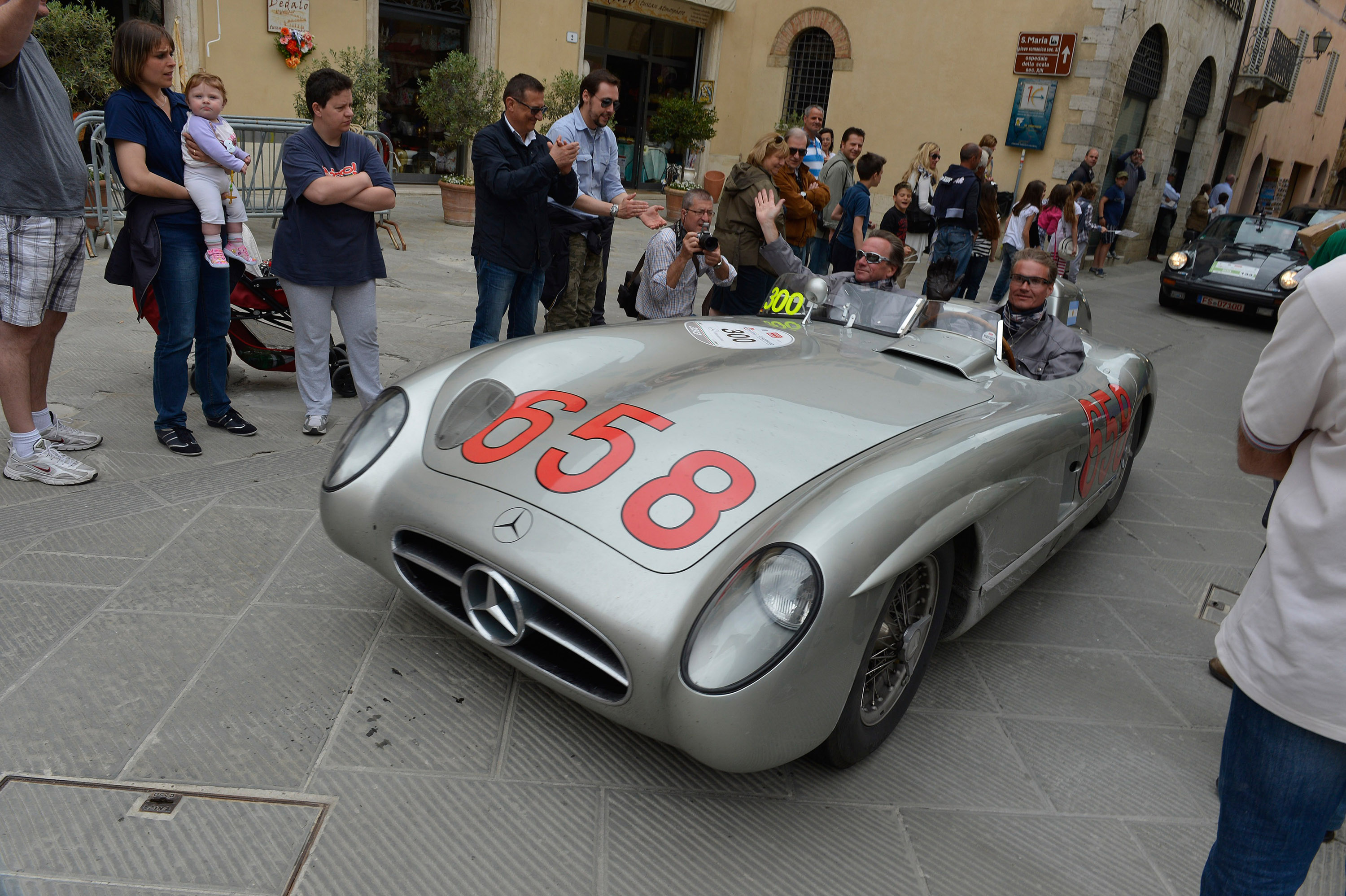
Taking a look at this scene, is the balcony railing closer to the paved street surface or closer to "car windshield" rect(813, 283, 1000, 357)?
"car windshield" rect(813, 283, 1000, 357)

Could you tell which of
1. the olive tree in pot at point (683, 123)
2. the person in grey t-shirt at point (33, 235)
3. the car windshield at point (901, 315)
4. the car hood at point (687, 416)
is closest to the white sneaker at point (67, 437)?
the person in grey t-shirt at point (33, 235)

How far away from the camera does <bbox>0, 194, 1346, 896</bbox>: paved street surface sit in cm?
191

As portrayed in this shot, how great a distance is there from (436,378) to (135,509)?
138 cm

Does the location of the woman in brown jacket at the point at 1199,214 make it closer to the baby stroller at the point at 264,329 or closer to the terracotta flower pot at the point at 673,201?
the terracotta flower pot at the point at 673,201

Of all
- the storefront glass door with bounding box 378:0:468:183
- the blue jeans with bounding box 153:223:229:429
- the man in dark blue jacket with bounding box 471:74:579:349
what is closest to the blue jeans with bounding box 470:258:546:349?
the man in dark blue jacket with bounding box 471:74:579:349

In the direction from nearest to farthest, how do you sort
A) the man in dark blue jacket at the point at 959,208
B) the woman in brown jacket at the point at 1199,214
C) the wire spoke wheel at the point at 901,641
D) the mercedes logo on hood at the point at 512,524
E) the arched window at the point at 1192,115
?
the mercedes logo on hood at the point at 512,524 < the wire spoke wheel at the point at 901,641 < the man in dark blue jacket at the point at 959,208 < the woman in brown jacket at the point at 1199,214 < the arched window at the point at 1192,115

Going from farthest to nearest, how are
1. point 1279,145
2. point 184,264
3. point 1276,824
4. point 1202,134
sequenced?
point 1279,145 → point 1202,134 → point 184,264 → point 1276,824

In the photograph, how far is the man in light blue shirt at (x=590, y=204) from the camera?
4828 mm

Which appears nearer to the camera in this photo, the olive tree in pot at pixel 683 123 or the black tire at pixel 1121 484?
the black tire at pixel 1121 484

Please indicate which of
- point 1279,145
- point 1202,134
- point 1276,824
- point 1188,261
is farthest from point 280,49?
point 1279,145

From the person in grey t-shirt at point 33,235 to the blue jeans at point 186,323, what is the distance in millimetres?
320

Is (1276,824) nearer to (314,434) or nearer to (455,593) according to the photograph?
(455,593)

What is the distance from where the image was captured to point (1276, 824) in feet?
4.71

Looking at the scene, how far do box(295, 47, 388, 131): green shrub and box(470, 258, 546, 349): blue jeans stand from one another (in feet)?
21.3
